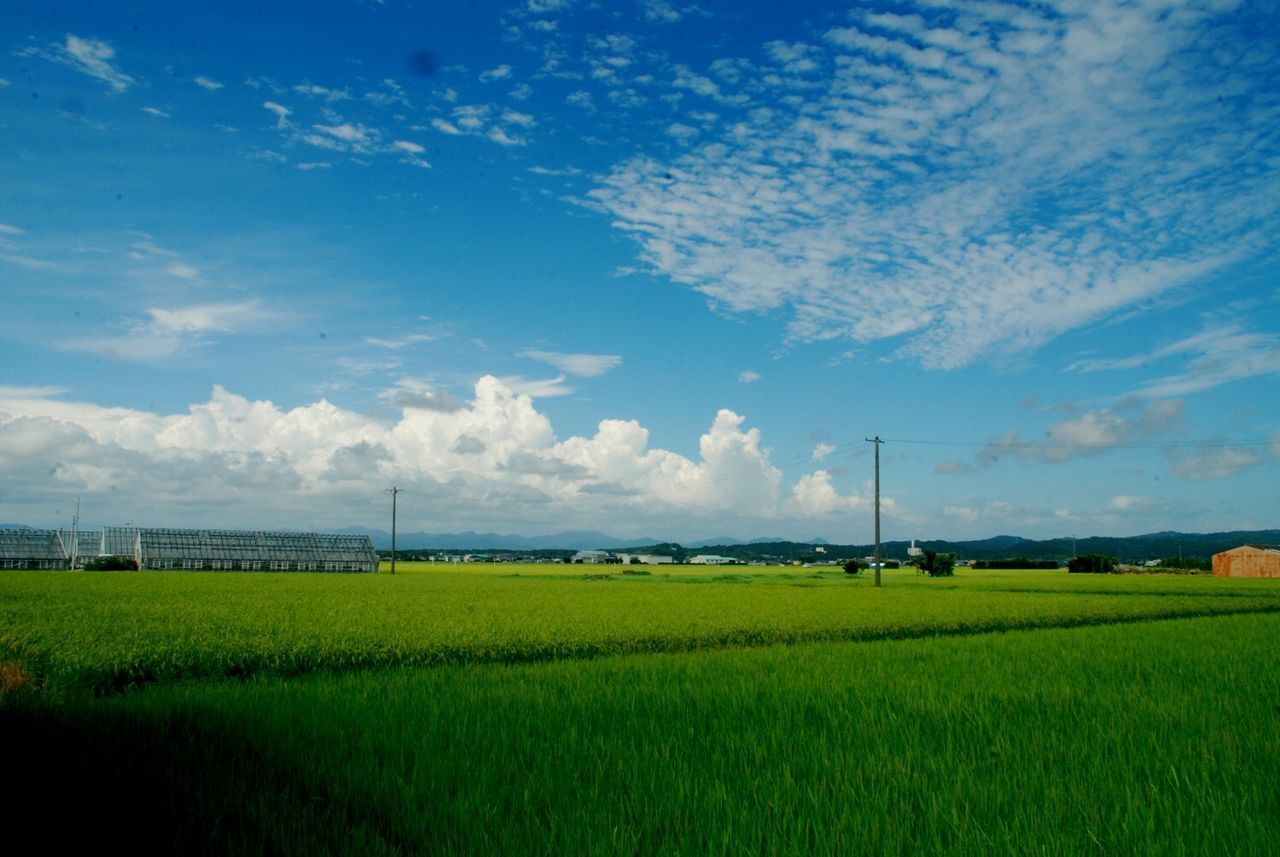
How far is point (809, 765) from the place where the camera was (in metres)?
6.11

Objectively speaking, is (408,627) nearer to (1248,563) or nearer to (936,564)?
(936,564)

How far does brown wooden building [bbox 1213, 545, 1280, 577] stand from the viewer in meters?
78.6

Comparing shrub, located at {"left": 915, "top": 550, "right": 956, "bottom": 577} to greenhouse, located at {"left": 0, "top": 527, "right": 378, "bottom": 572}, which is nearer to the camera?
shrub, located at {"left": 915, "top": 550, "right": 956, "bottom": 577}

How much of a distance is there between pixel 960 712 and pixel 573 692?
4.28m

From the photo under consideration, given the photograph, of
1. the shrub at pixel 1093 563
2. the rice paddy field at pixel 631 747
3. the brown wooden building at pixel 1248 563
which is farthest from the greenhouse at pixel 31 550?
the brown wooden building at pixel 1248 563

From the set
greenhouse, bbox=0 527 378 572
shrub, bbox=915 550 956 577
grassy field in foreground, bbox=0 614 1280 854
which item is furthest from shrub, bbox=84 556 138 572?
grassy field in foreground, bbox=0 614 1280 854

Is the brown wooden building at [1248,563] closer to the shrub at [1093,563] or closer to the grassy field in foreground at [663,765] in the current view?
the shrub at [1093,563]

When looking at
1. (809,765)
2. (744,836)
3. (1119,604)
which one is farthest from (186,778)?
(1119,604)

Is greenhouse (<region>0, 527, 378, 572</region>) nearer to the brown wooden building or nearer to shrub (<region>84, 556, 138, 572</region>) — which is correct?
shrub (<region>84, 556, 138, 572</region>)

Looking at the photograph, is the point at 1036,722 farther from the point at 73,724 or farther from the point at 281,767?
the point at 73,724

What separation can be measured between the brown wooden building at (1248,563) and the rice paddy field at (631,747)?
8105cm

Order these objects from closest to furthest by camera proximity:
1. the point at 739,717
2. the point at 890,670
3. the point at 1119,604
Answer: the point at 739,717
the point at 890,670
the point at 1119,604

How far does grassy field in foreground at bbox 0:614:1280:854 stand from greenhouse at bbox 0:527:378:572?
85.5 metres

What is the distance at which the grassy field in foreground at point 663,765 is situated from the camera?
4.50 metres
